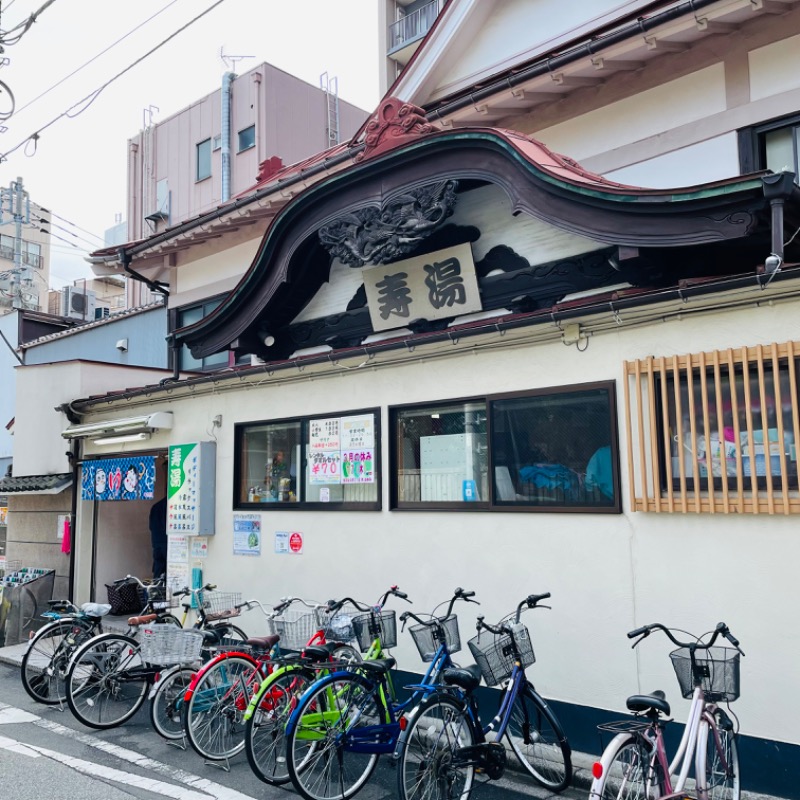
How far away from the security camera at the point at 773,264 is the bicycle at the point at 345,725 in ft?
13.0

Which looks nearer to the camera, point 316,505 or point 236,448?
point 316,505

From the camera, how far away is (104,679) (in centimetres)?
830

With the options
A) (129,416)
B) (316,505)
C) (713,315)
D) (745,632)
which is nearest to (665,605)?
(745,632)

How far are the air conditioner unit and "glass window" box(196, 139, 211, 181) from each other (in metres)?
7.00

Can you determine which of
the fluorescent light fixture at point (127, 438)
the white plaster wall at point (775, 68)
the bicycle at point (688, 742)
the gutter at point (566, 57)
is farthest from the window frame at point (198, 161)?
the bicycle at point (688, 742)

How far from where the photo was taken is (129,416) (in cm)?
1243

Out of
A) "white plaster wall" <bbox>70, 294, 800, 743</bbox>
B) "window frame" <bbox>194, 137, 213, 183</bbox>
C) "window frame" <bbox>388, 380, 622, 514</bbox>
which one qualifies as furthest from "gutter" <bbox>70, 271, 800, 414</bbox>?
"window frame" <bbox>194, 137, 213, 183</bbox>

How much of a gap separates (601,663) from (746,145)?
5.63 meters

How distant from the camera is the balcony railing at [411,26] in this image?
25.9 metres

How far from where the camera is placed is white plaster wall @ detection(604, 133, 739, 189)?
8.14 m

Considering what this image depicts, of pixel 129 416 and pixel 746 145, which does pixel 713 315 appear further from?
pixel 129 416

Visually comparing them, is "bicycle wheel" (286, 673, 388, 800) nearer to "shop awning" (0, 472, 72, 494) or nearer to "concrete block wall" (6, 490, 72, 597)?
"shop awning" (0, 472, 72, 494)

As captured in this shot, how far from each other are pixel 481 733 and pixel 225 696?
105 inches

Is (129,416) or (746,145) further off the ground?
(746,145)
